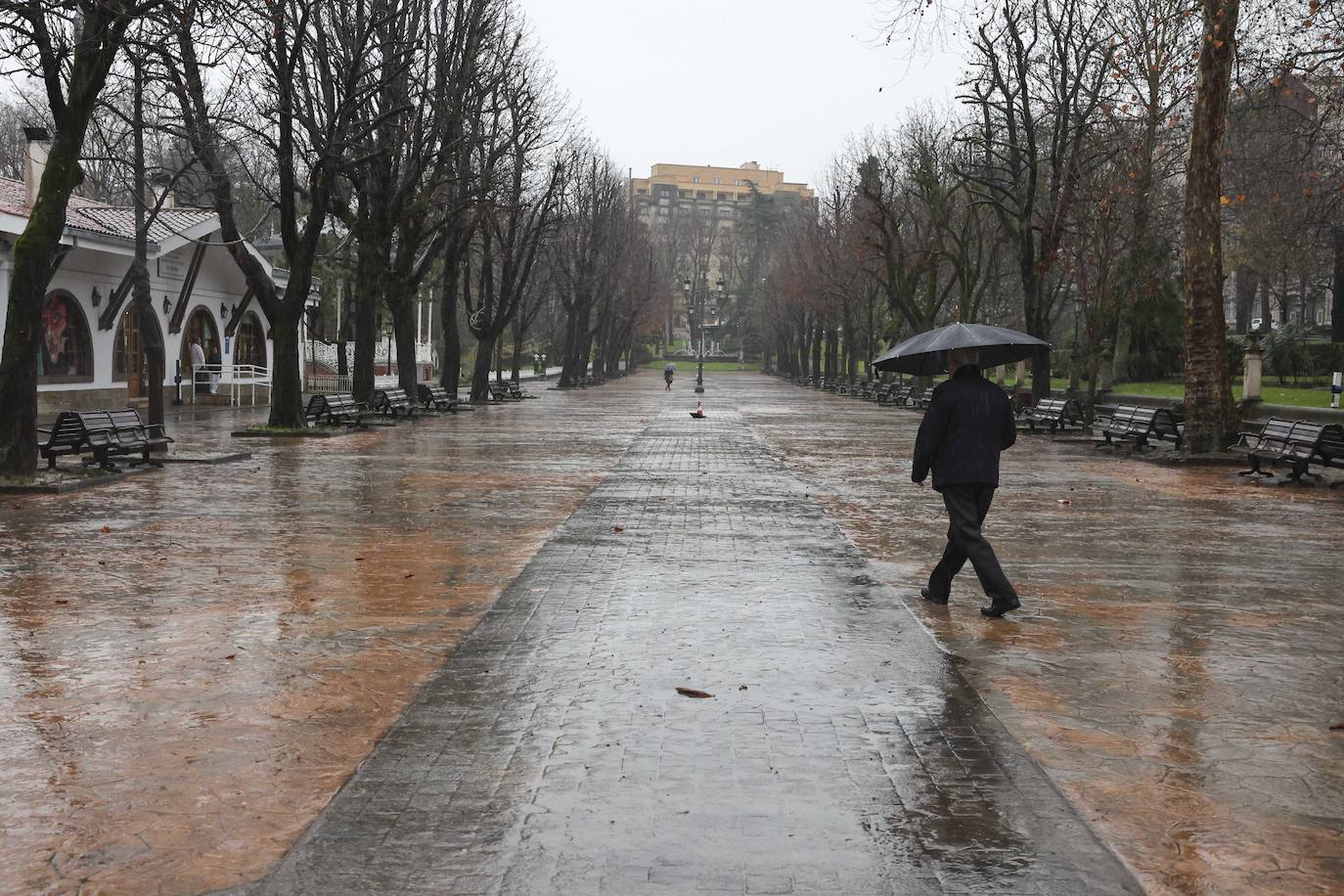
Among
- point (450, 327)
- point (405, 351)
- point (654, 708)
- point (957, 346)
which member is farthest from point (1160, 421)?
point (450, 327)

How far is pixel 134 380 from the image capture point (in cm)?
3497

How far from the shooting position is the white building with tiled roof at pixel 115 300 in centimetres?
2925

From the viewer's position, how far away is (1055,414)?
95.2ft

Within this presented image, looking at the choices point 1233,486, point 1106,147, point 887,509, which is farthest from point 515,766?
point 1106,147

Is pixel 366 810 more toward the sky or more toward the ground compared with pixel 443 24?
more toward the ground

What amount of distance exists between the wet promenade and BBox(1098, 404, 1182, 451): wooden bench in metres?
10.7

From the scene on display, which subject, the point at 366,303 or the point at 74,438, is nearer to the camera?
the point at 74,438

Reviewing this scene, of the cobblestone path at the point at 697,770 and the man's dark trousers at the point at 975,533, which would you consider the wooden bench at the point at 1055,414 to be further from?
the man's dark trousers at the point at 975,533

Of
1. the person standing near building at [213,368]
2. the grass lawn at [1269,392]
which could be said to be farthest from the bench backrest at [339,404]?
the grass lawn at [1269,392]

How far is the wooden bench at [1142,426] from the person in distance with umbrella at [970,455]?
15.6m

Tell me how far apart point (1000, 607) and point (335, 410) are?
21.2 m

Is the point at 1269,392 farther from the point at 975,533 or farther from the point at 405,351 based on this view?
the point at 975,533

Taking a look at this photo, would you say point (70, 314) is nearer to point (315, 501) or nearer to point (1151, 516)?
point (315, 501)

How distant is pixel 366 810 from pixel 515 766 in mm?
666
